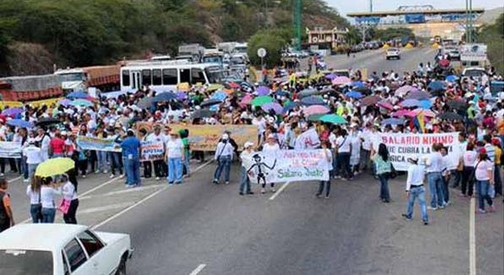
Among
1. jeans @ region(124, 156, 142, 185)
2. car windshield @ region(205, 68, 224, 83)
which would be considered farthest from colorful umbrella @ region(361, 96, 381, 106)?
car windshield @ region(205, 68, 224, 83)

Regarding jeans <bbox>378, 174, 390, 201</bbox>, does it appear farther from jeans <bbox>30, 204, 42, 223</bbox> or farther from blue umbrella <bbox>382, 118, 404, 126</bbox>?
jeans <bbox>30, 204, 42, 223</bbox>

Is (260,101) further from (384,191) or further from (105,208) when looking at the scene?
(384,191)

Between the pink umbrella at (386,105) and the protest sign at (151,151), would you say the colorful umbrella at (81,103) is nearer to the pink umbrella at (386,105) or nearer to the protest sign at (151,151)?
the protest sign at (151,151)

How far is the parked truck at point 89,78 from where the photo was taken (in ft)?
152

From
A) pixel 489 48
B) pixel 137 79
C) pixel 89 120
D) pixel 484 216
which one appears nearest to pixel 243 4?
pixel 489 48

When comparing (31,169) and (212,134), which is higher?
(212,134)

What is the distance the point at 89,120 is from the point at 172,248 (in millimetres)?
11692

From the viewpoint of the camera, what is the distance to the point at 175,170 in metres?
21.1

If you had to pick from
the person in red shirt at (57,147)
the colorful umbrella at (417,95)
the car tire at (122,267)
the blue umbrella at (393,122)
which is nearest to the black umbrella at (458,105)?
the colorful umbrella at (417,95)

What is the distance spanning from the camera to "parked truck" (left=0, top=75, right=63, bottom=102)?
42906 millimetres

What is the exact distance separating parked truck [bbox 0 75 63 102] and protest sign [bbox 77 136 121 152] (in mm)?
20124

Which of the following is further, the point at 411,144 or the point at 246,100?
the point at 246,100

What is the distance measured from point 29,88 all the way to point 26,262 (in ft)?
118

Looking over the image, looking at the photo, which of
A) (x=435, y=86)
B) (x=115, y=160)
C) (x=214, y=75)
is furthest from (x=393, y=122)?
(x=214, y=75)
